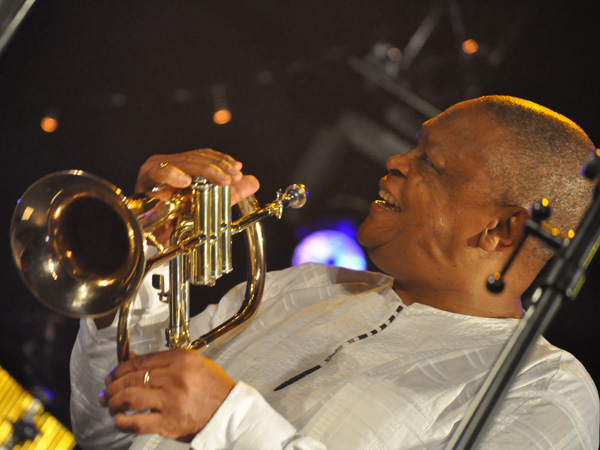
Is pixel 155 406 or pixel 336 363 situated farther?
pixel 336 363

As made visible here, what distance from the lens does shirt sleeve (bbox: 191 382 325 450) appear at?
1.25 meters

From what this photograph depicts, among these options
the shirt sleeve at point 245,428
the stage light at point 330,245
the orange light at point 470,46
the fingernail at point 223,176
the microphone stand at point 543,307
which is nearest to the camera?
the microphone stand at point 543,307

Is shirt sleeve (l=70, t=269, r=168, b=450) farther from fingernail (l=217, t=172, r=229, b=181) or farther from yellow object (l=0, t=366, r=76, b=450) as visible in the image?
yellow object (l=0, t=366, r=76, b=450)

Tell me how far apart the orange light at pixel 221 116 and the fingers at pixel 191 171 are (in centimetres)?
118

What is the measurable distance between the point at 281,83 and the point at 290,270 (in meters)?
1.11

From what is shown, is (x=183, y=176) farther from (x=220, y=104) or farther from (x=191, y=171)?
(x=220, y=104)

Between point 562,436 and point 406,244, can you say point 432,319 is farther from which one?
point 562,436

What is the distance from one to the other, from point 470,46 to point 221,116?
1187mm

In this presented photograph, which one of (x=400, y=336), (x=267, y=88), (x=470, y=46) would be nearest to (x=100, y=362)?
(x=400, y=336)

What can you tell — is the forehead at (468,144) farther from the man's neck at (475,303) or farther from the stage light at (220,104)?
the stage light at (220,104)

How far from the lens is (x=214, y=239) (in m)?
1.46

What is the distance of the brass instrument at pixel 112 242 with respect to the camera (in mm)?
1346

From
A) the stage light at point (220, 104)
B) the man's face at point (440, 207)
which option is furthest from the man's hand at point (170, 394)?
the stage light at point (220, 104)

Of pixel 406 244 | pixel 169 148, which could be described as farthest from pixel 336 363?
pixel 169 148
